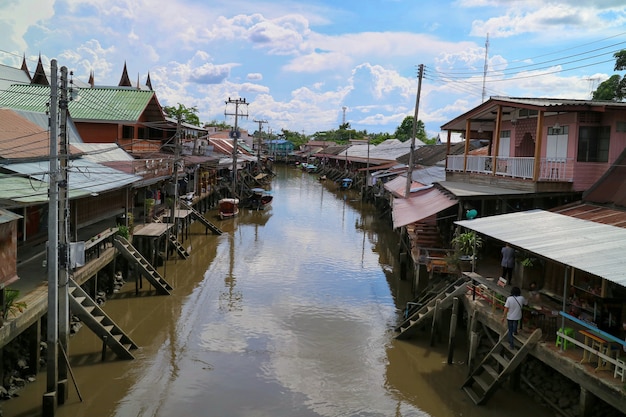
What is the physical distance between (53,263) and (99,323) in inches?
135

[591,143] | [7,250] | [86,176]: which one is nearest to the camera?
[7,250]

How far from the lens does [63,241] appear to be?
11.6 meters

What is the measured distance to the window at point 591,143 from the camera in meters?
17.6

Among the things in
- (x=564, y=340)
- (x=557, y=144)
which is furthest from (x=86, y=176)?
(x=557, y=144)

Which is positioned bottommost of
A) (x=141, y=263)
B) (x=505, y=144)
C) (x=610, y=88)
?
(x=141, y=263)

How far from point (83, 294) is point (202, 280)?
9.19 m

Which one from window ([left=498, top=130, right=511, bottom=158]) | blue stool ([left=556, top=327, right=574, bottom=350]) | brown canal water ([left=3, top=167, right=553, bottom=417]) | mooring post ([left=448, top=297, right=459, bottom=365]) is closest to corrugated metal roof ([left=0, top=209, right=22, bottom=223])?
brown canal water ([left=3, top=167, right=553, bottom=417])

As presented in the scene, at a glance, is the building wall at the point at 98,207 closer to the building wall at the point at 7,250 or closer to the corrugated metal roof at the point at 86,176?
the corrugated metal roof at the point at 86,176

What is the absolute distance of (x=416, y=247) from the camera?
21516 millimetres

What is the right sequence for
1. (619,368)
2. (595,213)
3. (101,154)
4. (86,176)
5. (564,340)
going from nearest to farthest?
(619,368), (564,340), (595,213), (86,176), (101,154)

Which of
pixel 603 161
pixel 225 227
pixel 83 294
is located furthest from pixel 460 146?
pixel 83 294

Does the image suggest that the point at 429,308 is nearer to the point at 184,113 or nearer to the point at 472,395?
the point at 472,395

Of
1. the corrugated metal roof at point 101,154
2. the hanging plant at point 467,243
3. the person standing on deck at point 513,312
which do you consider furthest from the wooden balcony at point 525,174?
the corrugated metal roof at point 101,154

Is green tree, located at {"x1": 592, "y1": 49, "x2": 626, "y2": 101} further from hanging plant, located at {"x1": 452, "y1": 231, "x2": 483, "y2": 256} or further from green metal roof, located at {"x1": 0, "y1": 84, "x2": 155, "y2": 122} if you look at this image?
green metal roof, located at {"x1": 0, "y1": 84, "x2": 155, "y2": 122}
